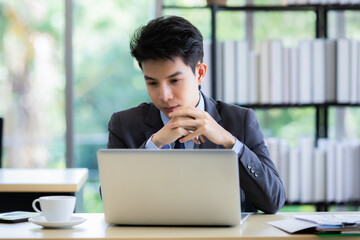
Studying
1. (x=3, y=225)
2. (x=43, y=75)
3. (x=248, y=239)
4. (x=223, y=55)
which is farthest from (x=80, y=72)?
(x=248, y=239)

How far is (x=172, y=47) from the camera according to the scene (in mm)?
2010

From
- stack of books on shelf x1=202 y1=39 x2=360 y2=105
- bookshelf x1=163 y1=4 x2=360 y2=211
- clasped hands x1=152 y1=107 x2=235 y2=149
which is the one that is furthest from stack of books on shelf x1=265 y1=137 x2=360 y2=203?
clasped hands x1=152 y1=107 x2=235 y2=149

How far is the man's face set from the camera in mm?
1979

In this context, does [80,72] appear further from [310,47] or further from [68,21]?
[310,47]

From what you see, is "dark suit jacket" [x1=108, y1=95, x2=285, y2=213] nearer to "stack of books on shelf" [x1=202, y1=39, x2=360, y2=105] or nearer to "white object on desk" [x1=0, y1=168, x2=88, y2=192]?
"white object on desk" [x1=0, y1=168, x2=88, y2=192]

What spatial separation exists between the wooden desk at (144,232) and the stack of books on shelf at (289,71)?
5.72ft

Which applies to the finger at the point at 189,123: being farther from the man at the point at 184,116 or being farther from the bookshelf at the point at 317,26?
the bookshelf at the point at 317,26

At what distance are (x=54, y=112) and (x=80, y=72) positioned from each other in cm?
33

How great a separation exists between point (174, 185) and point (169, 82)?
0.60 meters

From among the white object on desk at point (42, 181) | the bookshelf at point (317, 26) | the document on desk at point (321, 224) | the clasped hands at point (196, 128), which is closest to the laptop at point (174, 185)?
the document on desk at point (321, 224)

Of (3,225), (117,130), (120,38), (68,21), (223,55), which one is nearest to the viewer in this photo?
(3,225)

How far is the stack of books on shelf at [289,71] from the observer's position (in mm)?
3271

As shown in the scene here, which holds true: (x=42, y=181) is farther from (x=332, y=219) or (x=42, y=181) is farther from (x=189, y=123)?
(x=332, y=219)

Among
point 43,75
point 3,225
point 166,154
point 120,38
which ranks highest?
point 120,38
